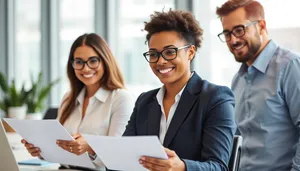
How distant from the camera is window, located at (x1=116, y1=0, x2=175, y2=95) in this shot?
5.32 m

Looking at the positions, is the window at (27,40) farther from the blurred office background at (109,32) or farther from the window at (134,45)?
the window at (134,45)

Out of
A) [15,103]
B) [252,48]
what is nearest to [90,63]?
[252,48]

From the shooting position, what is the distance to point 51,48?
592 centimetres

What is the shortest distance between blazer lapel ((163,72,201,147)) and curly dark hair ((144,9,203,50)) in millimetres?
219

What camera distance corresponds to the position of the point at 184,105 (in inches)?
75.4

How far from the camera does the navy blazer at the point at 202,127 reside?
1.76m

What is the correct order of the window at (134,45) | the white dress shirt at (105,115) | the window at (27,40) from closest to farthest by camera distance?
1. the white dress shirt at (105,115)
2. the window at (134,45)
3. the window at (27,40)

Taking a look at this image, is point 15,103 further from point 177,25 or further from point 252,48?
point 177,25

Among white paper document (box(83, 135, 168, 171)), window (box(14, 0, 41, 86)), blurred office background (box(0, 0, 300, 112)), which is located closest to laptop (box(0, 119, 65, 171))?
white paper document (box(83, 135, 168, 171))

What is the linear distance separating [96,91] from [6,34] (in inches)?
153

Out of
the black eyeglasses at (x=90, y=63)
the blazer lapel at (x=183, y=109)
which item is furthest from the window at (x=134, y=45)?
the blazer lapel at (x=183, y=109)

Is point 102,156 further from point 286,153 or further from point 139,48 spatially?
point 139,48

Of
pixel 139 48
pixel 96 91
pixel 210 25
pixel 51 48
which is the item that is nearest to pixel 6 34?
pixel 51 48

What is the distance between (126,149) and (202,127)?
0.39m
